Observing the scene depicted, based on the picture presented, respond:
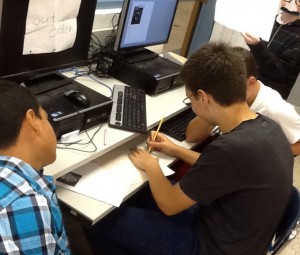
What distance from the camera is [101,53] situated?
1830 millimetres

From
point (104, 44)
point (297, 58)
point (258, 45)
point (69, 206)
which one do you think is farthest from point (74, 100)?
point (297, 58)

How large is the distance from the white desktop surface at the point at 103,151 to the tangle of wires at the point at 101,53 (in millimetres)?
68

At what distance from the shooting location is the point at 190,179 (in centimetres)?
115

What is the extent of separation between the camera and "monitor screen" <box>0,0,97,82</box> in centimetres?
114

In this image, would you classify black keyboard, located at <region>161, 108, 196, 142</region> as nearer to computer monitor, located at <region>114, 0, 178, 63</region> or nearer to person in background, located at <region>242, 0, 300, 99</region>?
computer monitor, located at <region>114, 0, 178, 63</region>

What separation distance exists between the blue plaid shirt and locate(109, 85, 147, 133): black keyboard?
0.61 meters

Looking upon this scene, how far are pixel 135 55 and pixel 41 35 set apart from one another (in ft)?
2.46

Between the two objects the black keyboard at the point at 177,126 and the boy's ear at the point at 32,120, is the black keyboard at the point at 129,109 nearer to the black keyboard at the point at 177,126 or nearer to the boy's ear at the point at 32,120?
the black keyboard at the point at 177,126

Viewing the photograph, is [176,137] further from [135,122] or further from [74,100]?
[74,100]

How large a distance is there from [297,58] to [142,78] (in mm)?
1091

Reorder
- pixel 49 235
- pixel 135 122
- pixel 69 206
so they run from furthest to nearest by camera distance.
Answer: pixel 135 122 → pixel 69 206 → pixel 49 235

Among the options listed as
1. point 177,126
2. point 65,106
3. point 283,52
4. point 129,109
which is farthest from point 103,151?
point 283,52

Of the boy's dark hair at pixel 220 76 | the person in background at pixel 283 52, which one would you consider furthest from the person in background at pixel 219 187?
the person in background at pixel 283 52

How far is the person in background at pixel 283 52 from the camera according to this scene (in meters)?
2.21
